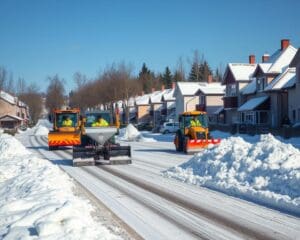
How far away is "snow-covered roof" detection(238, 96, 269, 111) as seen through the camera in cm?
4647

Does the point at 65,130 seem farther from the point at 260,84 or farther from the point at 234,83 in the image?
the point at 234,83

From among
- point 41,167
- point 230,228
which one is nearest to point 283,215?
point 230,228

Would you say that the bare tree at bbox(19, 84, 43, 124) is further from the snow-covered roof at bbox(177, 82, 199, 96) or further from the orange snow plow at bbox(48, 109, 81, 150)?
the orange snow plow at bbox(48, 109, 81, 150)

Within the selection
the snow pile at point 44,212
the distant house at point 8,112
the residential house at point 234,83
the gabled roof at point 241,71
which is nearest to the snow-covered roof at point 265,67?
the residential house at point 234,83

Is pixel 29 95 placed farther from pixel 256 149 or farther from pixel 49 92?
pixel 256 149

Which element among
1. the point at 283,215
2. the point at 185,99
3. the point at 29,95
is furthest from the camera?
the point at 29,95

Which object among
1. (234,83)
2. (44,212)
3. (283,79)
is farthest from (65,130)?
(234,83)

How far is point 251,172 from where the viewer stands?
12594 millimetres

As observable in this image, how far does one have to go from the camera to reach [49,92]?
118 metres

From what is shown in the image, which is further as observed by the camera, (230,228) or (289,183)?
(289,183)

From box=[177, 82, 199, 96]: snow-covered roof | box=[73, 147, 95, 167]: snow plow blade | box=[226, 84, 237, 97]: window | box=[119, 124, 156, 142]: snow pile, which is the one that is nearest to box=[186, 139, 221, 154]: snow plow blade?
box=[73, 147, 95, 167]: snow plow blade

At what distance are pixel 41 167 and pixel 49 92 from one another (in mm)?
103317

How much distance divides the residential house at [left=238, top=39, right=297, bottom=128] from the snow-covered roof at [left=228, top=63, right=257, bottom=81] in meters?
2.16

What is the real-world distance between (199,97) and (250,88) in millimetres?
16305
